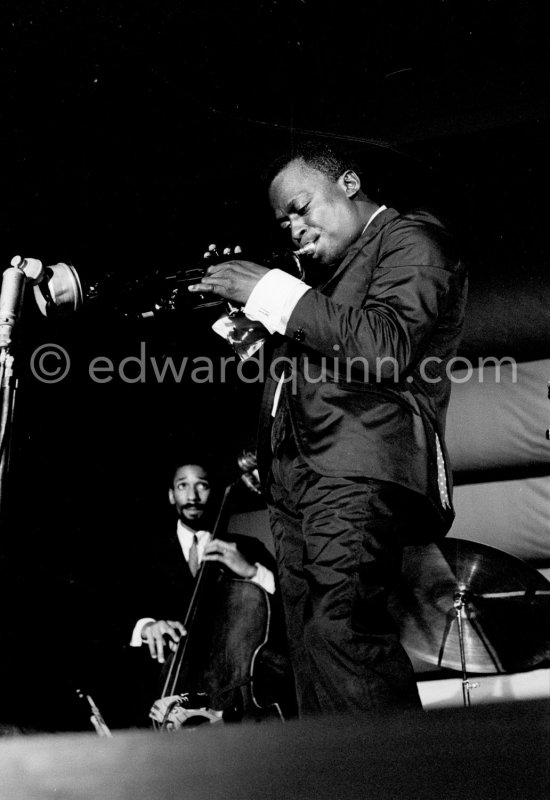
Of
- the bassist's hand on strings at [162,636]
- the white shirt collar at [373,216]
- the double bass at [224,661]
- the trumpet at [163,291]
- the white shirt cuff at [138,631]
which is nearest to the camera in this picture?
the trumpet at [163,291]

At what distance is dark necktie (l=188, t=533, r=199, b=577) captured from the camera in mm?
2547

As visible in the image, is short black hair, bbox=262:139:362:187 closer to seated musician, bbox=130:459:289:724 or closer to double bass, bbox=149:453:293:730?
double bass, bbox=149:453:293:730

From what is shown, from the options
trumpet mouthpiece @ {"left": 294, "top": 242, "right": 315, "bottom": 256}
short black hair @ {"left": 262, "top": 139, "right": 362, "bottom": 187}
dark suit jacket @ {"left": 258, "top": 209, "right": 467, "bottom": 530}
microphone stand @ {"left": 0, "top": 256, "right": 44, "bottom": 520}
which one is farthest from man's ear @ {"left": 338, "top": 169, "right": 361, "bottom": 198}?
microphone stand @ {"left": 0, "top": 256, "right": 44, "bottom": 520}

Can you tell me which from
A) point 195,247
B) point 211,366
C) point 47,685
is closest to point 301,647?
point 47,685

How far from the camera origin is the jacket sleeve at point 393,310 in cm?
153

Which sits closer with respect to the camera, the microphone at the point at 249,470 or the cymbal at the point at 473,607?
the cymbal at the point at 473,607

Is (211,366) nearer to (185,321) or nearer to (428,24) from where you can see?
(185,321)

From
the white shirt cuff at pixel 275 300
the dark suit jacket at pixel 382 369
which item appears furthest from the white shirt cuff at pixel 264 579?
the white shirt cuff at pixel 275 300

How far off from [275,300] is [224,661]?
103cm

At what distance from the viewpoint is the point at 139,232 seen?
2785mm

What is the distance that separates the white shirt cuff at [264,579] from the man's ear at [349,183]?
40.6 inches

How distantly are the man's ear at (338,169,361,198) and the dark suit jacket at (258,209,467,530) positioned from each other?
0.28m

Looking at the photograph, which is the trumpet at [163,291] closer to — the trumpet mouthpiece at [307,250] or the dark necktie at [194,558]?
the trumpet mouthpiece at [307,250]

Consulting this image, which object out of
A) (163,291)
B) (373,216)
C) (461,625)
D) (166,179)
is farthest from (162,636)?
(166,179)
